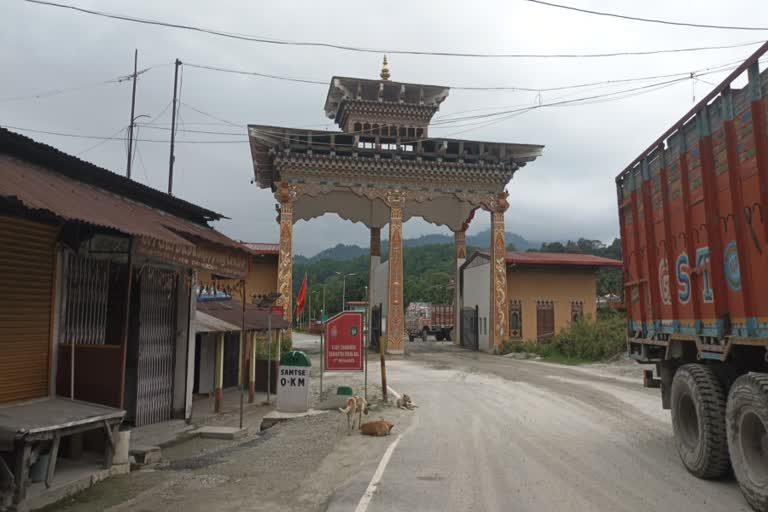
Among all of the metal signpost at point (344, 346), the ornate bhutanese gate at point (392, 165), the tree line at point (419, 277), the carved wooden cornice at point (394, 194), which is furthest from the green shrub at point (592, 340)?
the tree line at point (419, 277)

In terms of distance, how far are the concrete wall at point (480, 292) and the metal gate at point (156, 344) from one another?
24303 mm

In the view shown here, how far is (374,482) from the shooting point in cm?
665

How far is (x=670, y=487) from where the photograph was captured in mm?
6227

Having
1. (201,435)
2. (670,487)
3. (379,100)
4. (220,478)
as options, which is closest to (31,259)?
(220,478)

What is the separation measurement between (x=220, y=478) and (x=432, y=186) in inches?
1064

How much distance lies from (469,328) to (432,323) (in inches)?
470

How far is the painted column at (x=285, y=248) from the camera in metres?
30.8

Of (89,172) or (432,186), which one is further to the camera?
(432,186)

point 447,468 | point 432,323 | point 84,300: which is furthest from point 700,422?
point 432,323

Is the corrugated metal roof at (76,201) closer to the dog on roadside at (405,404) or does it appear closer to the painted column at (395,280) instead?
the dog on roadside at (405,404)

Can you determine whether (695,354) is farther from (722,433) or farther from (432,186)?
(432,186)

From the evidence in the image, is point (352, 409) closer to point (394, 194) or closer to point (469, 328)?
point (394, 194)

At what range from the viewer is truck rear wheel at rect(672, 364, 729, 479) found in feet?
20.4

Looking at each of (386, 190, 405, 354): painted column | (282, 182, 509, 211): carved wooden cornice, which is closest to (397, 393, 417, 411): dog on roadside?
(386, 190, 405, 354): painted column
